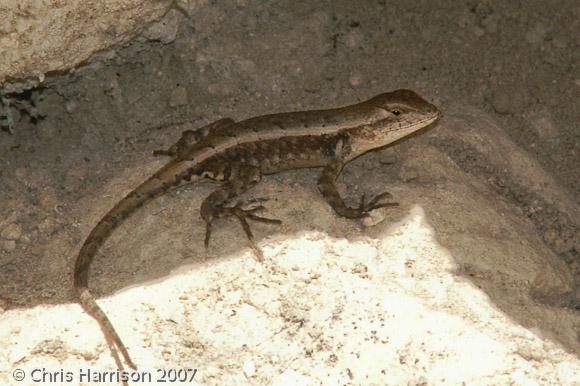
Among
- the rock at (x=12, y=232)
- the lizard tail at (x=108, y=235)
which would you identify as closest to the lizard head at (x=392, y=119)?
the lizard tail at (x=108, y=235)

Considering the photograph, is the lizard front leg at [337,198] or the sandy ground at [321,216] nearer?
the sandy ground at [321,216]

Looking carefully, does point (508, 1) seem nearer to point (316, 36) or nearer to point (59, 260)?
point (316, 36)

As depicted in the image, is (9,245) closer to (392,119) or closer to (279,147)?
(279,147)

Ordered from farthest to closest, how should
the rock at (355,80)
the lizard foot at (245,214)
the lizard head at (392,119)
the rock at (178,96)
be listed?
the rock at (355,80) → the rock at (178,96) → the lizard head at (392,119) → the lizard foot at (245,214)

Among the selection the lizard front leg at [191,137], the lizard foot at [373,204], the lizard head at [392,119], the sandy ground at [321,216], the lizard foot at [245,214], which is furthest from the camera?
the lizard front leg at [191,137]

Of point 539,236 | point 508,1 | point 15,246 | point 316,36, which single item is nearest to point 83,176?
point 15,246

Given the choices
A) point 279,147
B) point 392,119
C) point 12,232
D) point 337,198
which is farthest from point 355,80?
point 12,232

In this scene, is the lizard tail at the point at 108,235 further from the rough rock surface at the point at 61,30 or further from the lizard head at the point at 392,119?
the lizard head at the point at 392,119

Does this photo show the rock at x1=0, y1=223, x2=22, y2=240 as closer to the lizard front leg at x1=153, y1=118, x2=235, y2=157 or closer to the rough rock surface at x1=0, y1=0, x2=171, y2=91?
the rough rock surface at x1=0, y1=0, x2=171, y2=91

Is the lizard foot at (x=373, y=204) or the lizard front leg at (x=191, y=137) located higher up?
the lizard front leg at (x=191, y=137)
